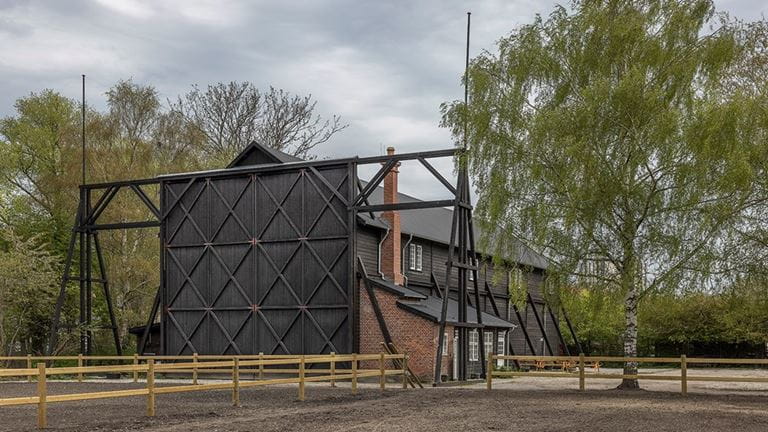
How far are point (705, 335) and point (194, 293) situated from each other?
27267 mm

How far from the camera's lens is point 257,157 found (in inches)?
1448

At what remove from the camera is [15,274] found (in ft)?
129

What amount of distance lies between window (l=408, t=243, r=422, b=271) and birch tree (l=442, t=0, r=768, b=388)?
36.8ft

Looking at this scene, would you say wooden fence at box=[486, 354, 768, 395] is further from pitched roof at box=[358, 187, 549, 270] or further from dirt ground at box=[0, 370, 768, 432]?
pitched roof at box=[358, 187, 549, 270]

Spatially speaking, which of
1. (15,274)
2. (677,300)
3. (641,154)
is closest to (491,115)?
(641,154)

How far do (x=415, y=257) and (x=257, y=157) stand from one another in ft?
25.4

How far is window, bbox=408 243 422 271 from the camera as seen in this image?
37.8m

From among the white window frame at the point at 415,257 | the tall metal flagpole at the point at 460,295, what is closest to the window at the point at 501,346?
the white window frame at the point at 415,257

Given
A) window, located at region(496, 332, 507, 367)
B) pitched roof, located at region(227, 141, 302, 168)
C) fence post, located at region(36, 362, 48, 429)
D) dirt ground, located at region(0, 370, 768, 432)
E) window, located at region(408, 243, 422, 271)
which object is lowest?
window, located at region(496, 332, 507, 367)

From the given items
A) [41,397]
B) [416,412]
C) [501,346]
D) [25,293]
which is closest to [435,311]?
[501,346]

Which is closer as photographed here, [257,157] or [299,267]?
[299,267]

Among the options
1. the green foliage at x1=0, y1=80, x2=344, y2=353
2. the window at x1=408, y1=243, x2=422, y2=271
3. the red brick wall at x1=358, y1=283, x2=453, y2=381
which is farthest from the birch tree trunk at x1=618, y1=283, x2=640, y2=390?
the green foliage at x1=0, y1=80, x2=344, y2=353

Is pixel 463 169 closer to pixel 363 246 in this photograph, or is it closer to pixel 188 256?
pixel 363 246

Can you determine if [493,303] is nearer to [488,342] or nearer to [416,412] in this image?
[488,342]
